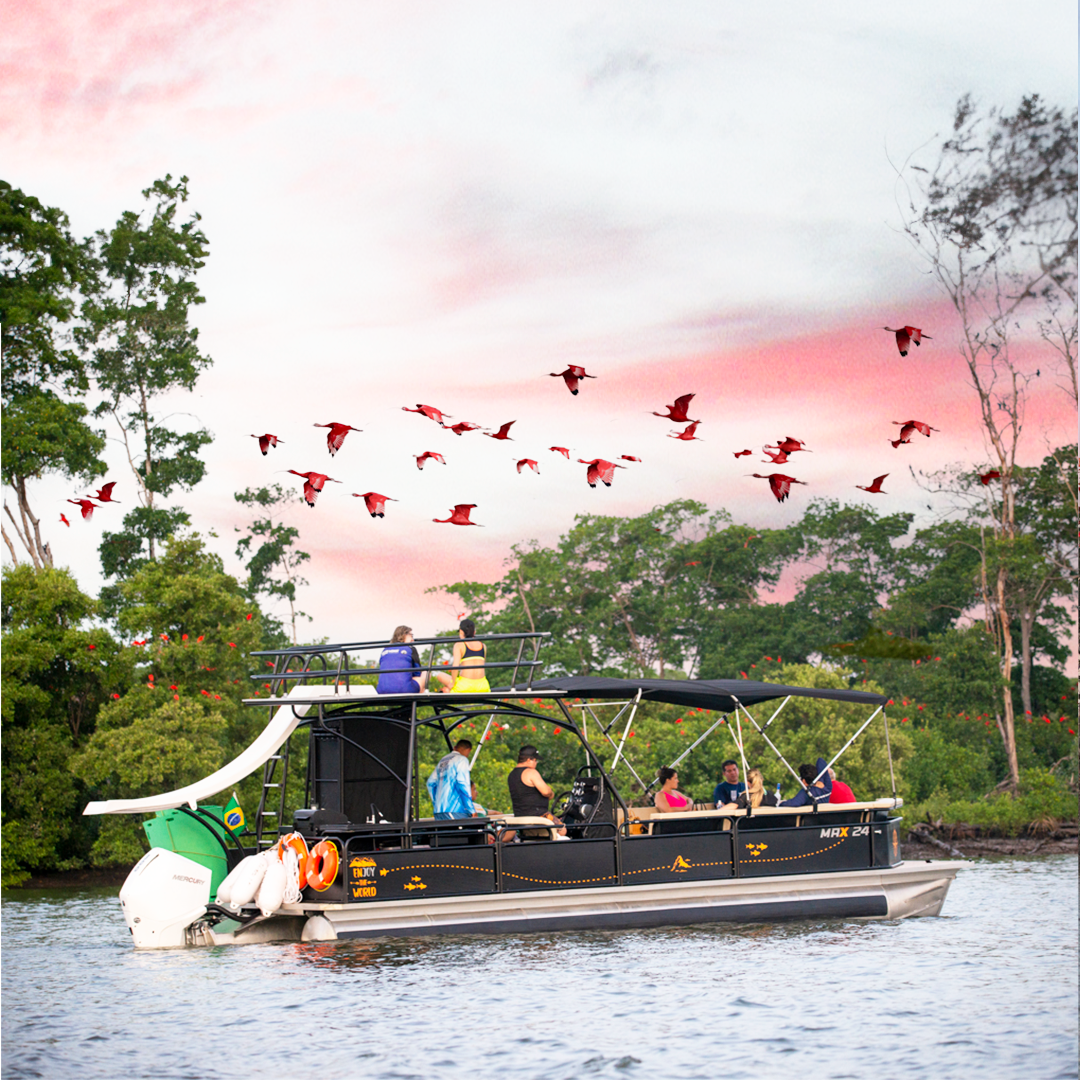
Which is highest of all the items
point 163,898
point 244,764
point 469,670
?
point 469,670

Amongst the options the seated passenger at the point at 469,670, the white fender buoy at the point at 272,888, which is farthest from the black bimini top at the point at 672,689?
the white fender buoy at the point at 272,888

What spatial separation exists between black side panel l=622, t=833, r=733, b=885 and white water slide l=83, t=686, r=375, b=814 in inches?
117

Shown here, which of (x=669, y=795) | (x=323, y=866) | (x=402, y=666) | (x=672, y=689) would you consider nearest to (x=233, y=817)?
(x=323, y=866)

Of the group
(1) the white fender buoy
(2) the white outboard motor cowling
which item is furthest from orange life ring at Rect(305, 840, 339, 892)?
(2) the white outboard motor cowling

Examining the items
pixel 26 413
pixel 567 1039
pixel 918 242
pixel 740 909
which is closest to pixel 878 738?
pixel 918 242

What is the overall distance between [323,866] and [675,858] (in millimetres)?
3371

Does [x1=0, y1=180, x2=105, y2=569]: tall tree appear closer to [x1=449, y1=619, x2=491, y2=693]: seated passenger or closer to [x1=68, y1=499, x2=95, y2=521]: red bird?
[x1=68, y1=499, x2=95, y2=521]: red bird

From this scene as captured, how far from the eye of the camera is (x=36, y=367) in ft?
97.8

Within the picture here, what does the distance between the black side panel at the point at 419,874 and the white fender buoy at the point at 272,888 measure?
0.59 m

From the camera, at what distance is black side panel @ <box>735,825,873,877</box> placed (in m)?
14.0

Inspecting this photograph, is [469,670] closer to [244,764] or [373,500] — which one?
[244,764]

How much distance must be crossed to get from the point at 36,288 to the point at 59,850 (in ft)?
36.9

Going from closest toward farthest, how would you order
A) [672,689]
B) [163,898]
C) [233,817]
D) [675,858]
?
[163,898], [675,858], [672,689], [233,817]

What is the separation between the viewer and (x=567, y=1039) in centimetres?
969
